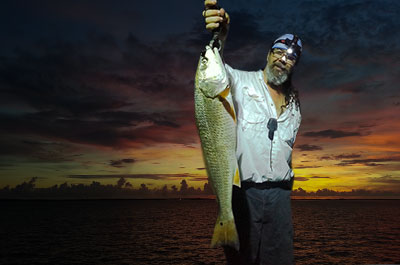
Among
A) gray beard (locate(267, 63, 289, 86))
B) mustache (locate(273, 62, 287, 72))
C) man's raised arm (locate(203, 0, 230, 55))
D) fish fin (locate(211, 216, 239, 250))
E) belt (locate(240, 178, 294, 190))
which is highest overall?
man's raised arm (locate(203, 0, 230, 55))

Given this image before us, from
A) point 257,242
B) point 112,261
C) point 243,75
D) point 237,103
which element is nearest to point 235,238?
point 257,242

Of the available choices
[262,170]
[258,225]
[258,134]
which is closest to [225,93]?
[258,134]

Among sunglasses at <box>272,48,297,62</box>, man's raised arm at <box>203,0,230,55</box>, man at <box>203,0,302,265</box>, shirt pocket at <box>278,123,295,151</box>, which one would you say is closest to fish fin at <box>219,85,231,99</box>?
man's raised arm at <box>203,0,230,55</box>

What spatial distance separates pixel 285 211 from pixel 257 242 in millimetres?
487

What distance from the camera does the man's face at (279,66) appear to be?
3877 millimetres

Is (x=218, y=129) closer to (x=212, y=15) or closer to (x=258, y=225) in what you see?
(x=212, y=15)

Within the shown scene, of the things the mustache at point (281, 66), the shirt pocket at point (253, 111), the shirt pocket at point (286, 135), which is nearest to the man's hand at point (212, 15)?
the shirt pocket at point (253, 111)

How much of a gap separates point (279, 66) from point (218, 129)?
4.73 feet

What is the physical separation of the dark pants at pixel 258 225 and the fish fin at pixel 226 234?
51 cm

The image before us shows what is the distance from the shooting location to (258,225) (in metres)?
3.62

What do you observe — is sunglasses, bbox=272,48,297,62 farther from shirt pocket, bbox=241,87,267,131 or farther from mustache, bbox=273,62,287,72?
shirt pocket, bbox=241,87,267,131

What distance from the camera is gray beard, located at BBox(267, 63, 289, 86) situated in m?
3.93

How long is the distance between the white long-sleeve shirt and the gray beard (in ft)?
0.46

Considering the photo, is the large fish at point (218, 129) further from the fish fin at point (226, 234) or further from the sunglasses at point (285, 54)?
the sunglasses at point (285, 54)
